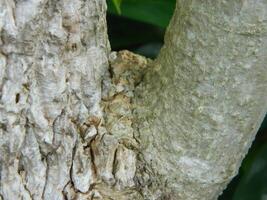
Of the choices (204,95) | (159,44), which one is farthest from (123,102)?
(159,44)

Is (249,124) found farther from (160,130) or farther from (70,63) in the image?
(70,63)

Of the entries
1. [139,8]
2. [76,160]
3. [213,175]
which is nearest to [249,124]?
[213,175]

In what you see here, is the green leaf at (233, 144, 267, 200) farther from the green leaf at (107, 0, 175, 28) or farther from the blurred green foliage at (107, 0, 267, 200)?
the green leaf at (107, 0, 175, 28)

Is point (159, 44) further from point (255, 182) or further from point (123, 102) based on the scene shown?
point (123, 102)

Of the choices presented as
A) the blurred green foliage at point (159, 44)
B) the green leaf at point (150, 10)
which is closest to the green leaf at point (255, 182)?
the blurred green foliage at point (159, 44)

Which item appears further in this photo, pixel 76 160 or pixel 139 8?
pixel 139 8
